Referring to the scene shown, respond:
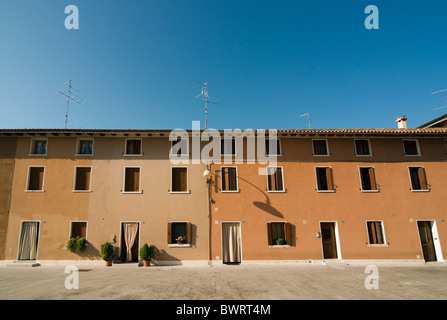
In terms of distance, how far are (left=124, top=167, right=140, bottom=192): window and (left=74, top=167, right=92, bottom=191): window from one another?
230 cm

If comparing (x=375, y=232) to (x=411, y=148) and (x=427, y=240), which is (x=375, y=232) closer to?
(x=427, y=240)

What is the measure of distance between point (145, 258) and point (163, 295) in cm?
604

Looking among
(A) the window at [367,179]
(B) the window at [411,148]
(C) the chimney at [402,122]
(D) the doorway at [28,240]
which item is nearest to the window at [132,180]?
(D) the doorway at [28,240]

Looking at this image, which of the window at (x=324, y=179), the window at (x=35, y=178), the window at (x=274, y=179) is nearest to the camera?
the window at (x=35, y=178)

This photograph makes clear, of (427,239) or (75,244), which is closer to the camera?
(75,244)

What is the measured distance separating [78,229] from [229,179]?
9517mm

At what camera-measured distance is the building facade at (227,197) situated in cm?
1545

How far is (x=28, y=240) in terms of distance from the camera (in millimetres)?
15383

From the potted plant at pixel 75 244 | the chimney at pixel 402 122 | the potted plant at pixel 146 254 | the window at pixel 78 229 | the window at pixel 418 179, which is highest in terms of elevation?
the chimney at pixel 402 122

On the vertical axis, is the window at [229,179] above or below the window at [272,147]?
below

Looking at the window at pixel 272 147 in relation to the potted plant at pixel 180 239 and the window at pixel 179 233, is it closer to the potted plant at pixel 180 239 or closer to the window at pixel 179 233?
the window at pixel 179 233

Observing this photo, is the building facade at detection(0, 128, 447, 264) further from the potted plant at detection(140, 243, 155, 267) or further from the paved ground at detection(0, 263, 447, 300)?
the paved ground at detection(0, 263, 447, 300)

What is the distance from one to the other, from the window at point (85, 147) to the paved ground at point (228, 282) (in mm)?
6791

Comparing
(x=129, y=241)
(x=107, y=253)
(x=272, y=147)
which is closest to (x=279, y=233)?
(x=272, y=147)
